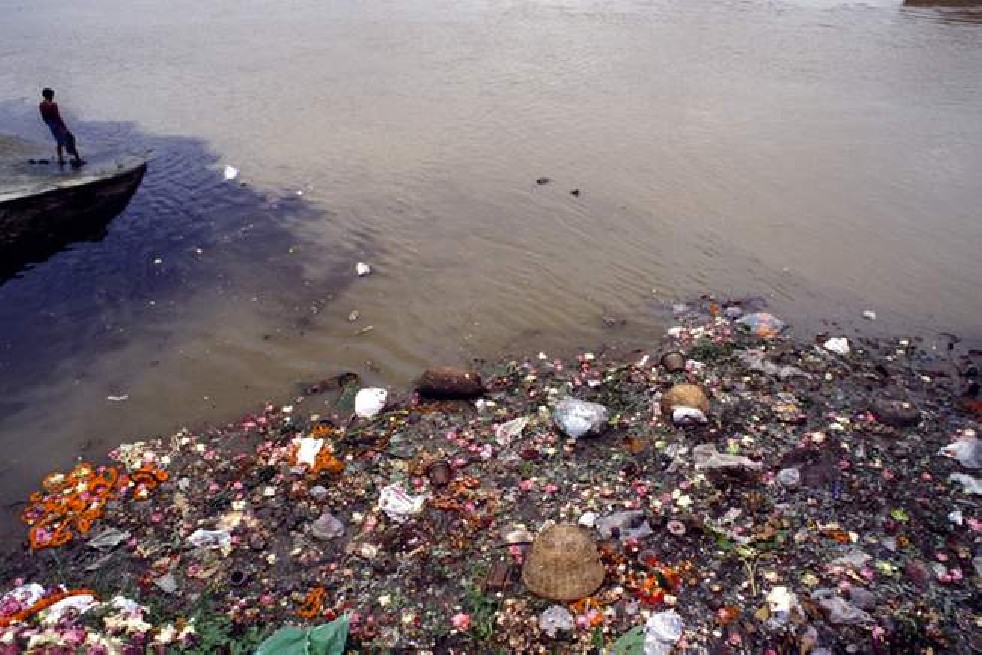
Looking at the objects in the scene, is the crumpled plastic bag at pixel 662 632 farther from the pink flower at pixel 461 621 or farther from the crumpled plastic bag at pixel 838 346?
the crumpled plastic bag at pixel 838 346

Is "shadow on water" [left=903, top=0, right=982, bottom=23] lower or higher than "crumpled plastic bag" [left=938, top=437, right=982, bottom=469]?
higher

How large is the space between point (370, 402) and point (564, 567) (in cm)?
269

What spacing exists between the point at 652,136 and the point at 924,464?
29.3 ft

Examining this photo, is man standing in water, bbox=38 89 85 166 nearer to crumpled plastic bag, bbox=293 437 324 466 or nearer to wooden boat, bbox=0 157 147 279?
wooden boat, bbox=0 157 147 279

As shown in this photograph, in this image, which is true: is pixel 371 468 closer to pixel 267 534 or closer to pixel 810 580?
pixel 267 534

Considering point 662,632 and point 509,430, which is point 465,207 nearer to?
point 509,430

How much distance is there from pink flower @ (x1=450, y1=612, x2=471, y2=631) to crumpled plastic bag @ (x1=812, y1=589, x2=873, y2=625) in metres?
2.30

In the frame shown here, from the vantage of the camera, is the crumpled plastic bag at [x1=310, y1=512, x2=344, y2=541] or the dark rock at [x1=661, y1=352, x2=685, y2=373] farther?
the dark rock at [x1=661, y1=352, x2=685, y2=373]

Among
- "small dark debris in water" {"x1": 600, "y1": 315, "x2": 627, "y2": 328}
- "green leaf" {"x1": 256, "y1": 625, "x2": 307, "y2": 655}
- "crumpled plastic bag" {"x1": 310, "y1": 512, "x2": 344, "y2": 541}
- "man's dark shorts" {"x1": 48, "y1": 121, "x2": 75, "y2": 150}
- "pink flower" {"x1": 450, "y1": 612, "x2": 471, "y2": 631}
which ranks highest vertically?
"man's dark shorts" {"x1": 48, "y1": 121, "x2": 75, "y2": 150}

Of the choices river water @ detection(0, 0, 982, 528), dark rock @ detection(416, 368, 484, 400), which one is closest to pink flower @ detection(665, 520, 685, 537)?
dark rock @ detection(416, 368, 484, 400)

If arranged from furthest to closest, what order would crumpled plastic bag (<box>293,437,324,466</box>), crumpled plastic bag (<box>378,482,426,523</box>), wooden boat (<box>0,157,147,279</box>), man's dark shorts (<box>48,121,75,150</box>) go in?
man's dark shorts (<box>48,121,75,150</box>)
wooden boat (<box>0,157,147,279</box>)
crumpled plastic bag (<box>293,437,324,466</box>)
crumpled plastic bag (<box>378,482,426,523</box>)

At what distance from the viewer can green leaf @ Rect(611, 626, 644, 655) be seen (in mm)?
3723

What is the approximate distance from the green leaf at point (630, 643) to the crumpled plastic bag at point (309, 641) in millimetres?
1733

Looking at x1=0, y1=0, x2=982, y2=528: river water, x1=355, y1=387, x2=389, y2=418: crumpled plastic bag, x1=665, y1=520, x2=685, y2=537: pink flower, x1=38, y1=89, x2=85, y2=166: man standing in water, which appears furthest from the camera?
x1=38, y1=89, x2=85, y2=166: man standing in water
